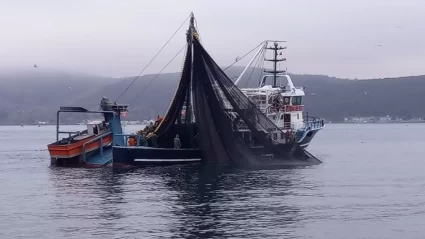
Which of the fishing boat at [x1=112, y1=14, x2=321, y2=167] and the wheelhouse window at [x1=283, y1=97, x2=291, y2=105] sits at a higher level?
the wheelhouse window at [x1=283, y1=97, x2=291, y2=105]

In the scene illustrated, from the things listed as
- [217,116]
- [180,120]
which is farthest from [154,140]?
[217,116]

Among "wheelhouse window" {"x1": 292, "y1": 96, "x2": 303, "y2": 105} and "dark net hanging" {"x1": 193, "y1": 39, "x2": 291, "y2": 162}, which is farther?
"wheelhouse window" {"x1": 292, "y1": 96, "x2": 303, "y2": 105}

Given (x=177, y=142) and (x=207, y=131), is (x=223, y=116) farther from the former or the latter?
(x=177, y=142)

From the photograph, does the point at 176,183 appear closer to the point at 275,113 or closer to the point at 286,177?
the point at 286,177

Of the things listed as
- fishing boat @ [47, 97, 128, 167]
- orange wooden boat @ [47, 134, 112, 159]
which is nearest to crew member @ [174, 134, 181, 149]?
fishing boat @ [47, 97, 128, 167]

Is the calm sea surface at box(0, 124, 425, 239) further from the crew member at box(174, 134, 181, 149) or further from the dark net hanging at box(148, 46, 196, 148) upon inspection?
the dark net hanging at box(148, 46, 196, 148)

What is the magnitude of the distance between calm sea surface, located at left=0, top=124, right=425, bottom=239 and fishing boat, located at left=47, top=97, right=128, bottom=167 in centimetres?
214

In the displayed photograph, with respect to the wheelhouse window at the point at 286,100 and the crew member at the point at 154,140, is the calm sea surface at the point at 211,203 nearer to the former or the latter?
the crew member at the point at 154,140

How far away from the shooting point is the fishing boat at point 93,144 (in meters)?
49.5

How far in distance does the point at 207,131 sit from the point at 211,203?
15.8 m

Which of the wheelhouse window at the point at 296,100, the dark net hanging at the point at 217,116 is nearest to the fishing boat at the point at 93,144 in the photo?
the dark net hanging at the point at 217,116

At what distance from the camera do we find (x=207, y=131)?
47.2m

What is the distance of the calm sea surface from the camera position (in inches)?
1000

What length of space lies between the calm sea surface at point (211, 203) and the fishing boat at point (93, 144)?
7.02 feet
